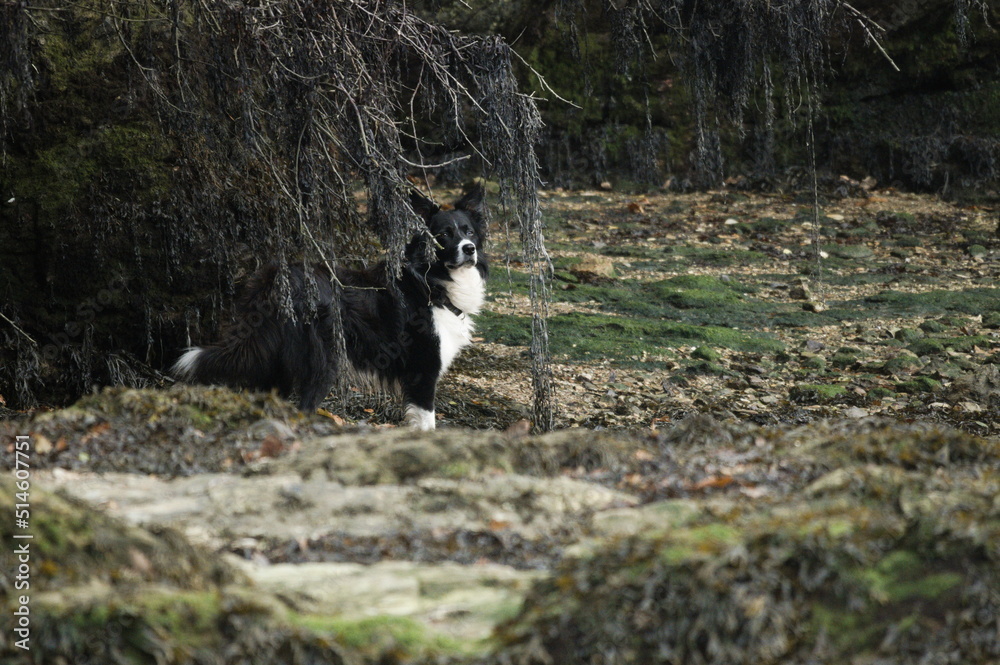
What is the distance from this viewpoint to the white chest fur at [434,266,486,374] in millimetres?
6324

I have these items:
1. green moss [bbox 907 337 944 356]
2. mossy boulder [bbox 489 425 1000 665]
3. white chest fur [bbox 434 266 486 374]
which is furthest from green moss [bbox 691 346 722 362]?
mossy boulder [bbox 489 425 1000 665]

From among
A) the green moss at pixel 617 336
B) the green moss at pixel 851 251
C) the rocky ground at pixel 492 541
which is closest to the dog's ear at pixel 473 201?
the green moss at pixel 617 336

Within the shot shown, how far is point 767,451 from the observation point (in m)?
3.26

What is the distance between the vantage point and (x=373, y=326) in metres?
6.06

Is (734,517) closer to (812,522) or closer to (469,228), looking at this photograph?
(812,522)

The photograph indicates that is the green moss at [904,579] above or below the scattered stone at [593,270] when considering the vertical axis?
below

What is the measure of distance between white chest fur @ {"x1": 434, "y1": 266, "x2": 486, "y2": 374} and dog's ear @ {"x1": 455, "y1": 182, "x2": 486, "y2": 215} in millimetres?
413

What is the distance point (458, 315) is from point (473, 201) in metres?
0.80

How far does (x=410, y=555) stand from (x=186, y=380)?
11.0 feet

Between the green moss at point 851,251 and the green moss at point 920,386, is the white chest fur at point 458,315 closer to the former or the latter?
the green moss at point 920,386

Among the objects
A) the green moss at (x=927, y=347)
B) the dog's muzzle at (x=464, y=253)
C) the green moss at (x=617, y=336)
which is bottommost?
the green moss at (x=927, y=347)

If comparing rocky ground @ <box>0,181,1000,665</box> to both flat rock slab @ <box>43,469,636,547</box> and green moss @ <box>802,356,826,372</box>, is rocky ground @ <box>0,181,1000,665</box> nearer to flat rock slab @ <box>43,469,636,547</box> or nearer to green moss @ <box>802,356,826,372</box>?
flat rock slab @ <box>43,469,636,547</box>

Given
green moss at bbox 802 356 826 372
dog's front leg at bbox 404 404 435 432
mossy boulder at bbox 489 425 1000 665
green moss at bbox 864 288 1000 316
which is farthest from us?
green moss at bbox 864 288 1000 316

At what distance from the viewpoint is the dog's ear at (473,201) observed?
639 centimetres
